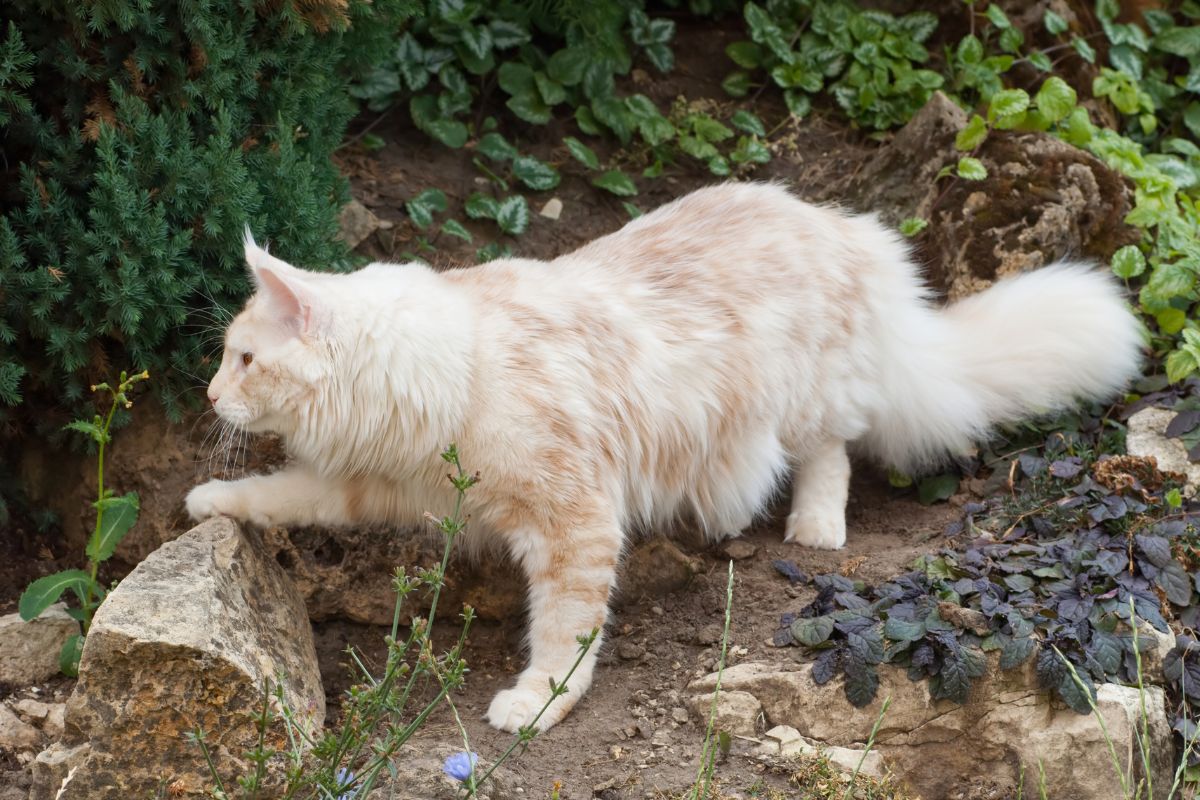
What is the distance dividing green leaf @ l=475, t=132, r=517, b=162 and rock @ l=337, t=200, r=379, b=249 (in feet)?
2.40

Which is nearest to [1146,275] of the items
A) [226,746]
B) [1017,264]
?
[1017,264]

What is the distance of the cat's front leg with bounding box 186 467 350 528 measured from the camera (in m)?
3.76

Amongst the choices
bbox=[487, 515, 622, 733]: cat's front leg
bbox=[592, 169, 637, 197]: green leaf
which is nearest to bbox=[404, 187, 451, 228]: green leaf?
bbox=[592, 169, 637, 197]: green leaf

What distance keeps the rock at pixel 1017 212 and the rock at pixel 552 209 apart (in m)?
1.58

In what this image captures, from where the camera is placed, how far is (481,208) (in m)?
5.41

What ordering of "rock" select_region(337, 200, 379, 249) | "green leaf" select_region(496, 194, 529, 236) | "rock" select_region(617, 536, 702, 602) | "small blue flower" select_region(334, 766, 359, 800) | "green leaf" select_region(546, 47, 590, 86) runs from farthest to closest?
1. "green leaf" select_region(546, 47, 590, 86)
2. "green leaf" select_region(496, 194, 529, 236)
3. "rock" select_region(337, 200, 379, 249)
4. "rock" select_region(617, 536, 702, 602)
5. "small blue flower" select_region(334, 766, 359, 800)

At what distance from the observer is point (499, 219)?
17.7 ft

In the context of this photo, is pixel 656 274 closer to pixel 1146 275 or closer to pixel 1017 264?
pixel 1017 264

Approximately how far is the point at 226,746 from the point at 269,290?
3.98 ft

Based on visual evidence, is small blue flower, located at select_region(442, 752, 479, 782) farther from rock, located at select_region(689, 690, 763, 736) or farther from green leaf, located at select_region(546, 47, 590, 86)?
green leaf, located at select_region(546, 47, 590, 86)

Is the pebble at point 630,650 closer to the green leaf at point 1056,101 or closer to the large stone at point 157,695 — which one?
the large stone at point 157,695

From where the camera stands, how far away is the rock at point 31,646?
3.83 meters

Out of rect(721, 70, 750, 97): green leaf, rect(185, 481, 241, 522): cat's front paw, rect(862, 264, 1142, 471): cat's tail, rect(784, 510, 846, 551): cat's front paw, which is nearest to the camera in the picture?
rect(185, 481, 241, 522): cat's front paw

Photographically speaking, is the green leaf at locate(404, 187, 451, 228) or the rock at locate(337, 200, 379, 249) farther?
the green leaf at locate(404, 187, 451, 228)
